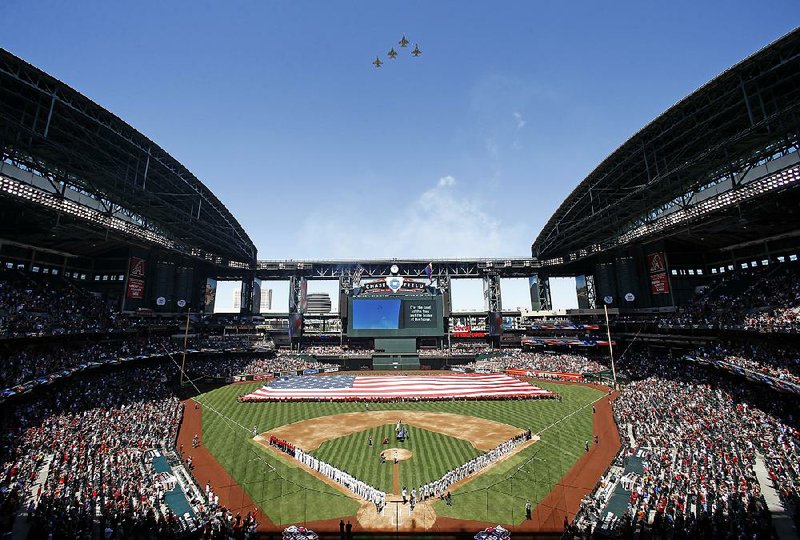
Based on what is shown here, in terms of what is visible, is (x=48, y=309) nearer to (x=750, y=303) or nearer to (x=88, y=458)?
(x=88, y=458)

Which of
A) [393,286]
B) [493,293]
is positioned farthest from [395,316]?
[493,293]

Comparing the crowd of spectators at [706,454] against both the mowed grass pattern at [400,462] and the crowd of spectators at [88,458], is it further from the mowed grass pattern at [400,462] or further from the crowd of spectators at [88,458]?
the crowd of spectators at [88,458]

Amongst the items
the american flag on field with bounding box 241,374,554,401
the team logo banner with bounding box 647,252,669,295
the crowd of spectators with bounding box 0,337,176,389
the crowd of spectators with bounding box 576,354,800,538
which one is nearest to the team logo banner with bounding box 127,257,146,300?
the crowd of spectators with bounding box 0,337,176,389

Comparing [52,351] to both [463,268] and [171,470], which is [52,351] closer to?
→ [171,470]

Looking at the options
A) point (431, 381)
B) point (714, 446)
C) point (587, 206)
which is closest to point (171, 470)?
point (431, 381)

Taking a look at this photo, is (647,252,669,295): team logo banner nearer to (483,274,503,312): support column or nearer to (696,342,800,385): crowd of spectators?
(696,342,800,385): crowd of spectators

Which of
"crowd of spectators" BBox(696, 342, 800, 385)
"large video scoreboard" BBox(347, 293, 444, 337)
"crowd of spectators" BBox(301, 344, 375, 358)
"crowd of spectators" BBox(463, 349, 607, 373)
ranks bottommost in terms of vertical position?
"crowd of spectators" BBox(463, 349, 607, 373)
